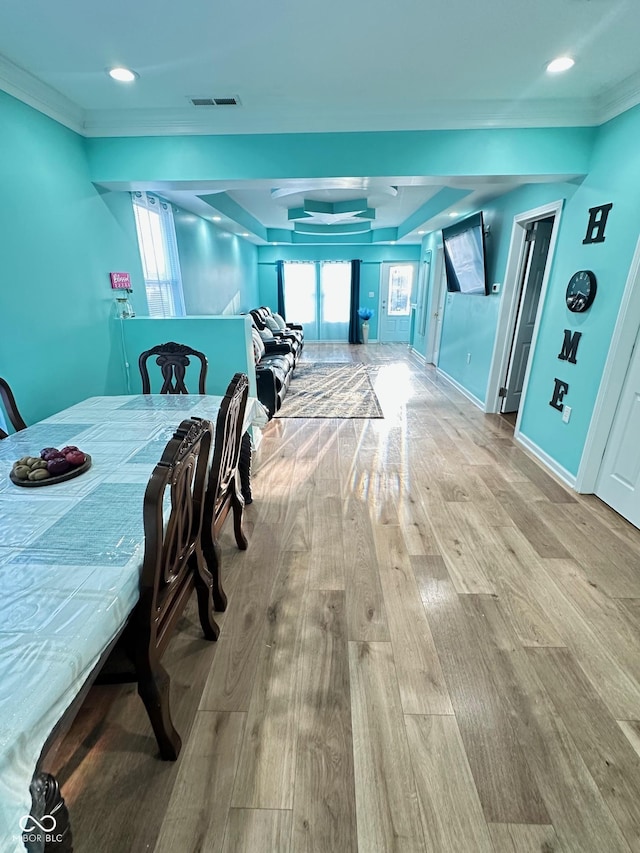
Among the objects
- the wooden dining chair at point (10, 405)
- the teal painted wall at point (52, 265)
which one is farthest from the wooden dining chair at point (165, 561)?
the teal painted wall at point (52, 265)

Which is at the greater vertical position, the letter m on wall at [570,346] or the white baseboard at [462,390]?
the letter m on wall at [570,346]

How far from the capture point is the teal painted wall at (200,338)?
3203mm

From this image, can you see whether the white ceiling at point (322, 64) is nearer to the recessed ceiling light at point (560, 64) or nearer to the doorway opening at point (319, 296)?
the recessed ceiling light at point (560, 64)

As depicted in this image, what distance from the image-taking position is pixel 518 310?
402cm

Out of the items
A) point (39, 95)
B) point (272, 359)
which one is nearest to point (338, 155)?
point (39, 95)

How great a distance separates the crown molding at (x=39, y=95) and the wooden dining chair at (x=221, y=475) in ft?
7.26

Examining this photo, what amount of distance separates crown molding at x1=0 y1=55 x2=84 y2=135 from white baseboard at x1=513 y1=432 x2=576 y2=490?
14.2 ft

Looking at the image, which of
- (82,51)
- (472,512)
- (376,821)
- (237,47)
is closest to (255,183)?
(237,47)

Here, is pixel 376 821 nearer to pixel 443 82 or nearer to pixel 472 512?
pixel 472 512

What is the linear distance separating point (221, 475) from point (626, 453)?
2.54 metres

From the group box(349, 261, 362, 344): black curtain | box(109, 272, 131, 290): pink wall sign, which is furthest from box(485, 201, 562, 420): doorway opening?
box(349, 261, 362, 344): black curtain

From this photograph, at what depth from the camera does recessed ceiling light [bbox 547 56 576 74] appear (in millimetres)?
1988

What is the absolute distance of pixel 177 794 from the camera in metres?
1.11

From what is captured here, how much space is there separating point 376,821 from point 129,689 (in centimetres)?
98
